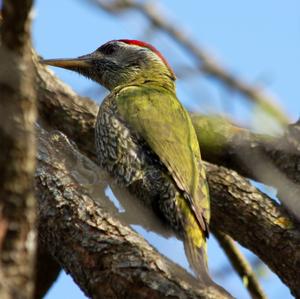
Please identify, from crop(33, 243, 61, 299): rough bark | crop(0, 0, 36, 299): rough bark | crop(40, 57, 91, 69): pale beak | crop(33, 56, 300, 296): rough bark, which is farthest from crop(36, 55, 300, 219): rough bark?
crop(0, 0, 36, 299): rough bark

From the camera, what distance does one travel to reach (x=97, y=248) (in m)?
4.80

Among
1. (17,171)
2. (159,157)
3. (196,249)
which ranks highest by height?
(159,157)

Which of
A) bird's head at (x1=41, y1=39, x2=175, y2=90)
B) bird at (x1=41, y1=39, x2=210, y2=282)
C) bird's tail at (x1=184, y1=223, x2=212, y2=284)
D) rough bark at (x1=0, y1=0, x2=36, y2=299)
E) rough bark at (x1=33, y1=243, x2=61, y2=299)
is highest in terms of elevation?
bird's head at (x1=41, y1=39, x2=175, y2=90)

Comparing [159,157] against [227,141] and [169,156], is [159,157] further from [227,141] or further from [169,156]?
[227,141]

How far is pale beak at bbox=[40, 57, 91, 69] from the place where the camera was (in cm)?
732

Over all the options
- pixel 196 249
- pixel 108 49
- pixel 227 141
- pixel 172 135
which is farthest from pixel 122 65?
pixel 196 249

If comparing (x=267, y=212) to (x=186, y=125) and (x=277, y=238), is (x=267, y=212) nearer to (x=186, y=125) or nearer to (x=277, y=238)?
(x=277, y=238)

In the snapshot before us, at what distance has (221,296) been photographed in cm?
→ 457

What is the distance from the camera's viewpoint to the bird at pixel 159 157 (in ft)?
18.6

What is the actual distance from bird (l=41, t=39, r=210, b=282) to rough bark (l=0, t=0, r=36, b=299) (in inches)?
101

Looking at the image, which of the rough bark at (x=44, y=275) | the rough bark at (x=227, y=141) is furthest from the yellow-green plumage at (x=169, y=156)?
the rough bark at (x=44, y=275)

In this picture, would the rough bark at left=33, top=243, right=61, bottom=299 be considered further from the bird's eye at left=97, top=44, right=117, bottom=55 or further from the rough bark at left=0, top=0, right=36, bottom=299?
the rough bark at left=0, top=0, right=36, bottom=299

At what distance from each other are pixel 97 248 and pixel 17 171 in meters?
2.17

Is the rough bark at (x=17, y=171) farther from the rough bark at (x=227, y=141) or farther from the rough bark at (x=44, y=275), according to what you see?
the rough bark at (x=44, y=275)
